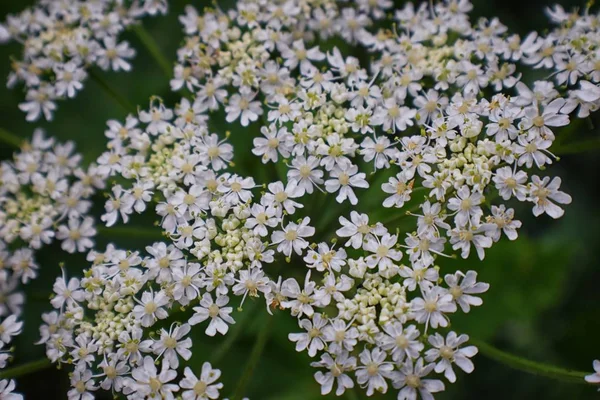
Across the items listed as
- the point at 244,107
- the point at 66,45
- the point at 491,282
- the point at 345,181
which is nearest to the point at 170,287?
the point at 345,181

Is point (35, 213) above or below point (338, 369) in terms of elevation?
above

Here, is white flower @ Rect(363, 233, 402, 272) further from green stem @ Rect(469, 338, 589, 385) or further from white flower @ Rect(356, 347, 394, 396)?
green stem @ Rect(469, 338, 589, 385)

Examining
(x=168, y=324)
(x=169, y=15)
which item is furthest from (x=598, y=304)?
(x=169, y=15)

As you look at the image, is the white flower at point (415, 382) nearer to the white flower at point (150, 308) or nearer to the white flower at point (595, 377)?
the white flower at point (595, 377)

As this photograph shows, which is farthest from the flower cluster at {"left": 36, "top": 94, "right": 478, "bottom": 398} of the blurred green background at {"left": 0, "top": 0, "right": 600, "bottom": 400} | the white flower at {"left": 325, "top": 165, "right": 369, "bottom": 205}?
the blurred green background at {"left": 0, "top": 0, "right": 600, "bottom": 400}

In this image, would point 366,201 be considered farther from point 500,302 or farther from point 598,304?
point 598,304

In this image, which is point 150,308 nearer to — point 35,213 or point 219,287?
point 219,287

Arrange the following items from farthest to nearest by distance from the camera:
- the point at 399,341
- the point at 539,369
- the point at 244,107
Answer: the point at 244,107 → the point at 539,369 → the point at 399,341
